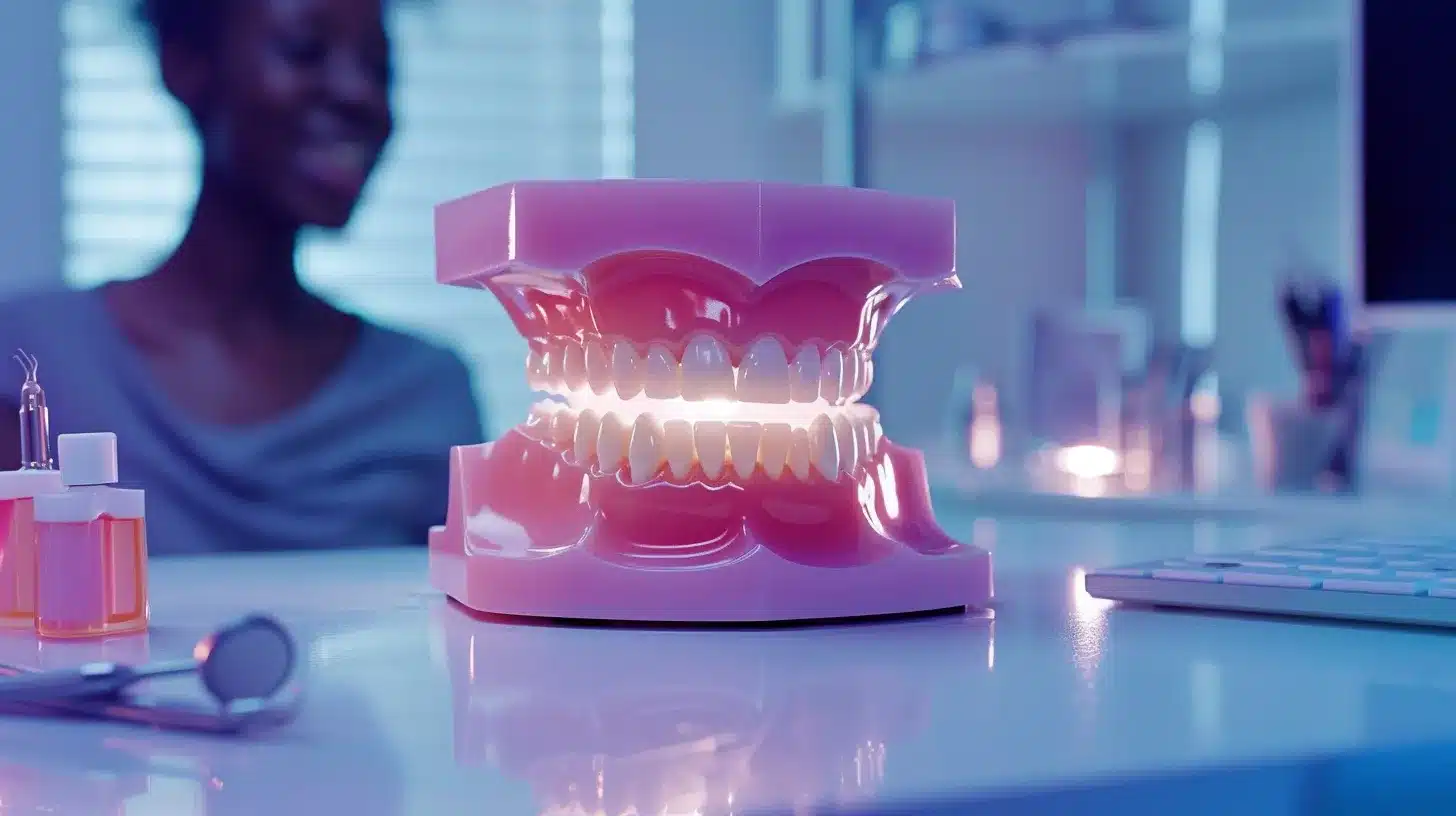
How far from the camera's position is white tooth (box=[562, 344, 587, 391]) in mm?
745

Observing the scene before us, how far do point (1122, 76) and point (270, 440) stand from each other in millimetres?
1357

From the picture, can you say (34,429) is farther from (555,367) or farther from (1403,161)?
(1403,161)


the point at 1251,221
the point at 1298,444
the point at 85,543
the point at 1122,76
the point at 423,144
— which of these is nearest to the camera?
the point at 85,543

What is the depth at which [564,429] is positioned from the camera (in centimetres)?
76

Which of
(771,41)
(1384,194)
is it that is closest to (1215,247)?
(1384,194)

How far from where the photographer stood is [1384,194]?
5.47ft

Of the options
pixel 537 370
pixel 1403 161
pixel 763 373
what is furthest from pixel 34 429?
pixel 1403 161

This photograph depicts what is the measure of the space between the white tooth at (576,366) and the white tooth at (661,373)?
45 millimetres

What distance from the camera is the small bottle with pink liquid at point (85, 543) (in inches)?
25.5

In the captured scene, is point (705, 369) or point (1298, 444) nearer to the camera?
point (705, 369)

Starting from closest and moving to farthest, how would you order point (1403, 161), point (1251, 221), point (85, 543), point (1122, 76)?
point (85, 543) < point (1403, 161) < point (1122, 76) < point (1251, 221)

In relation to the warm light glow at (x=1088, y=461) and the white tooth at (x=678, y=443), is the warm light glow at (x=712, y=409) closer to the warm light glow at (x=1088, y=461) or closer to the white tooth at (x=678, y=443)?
the white tooth at (x=678, y=443)

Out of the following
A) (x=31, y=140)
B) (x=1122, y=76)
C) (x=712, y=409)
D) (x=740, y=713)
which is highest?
(x=1122, y=76)

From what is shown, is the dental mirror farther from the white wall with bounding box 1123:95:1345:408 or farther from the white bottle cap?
the white wall with bounding box 1123:95:1345:408
